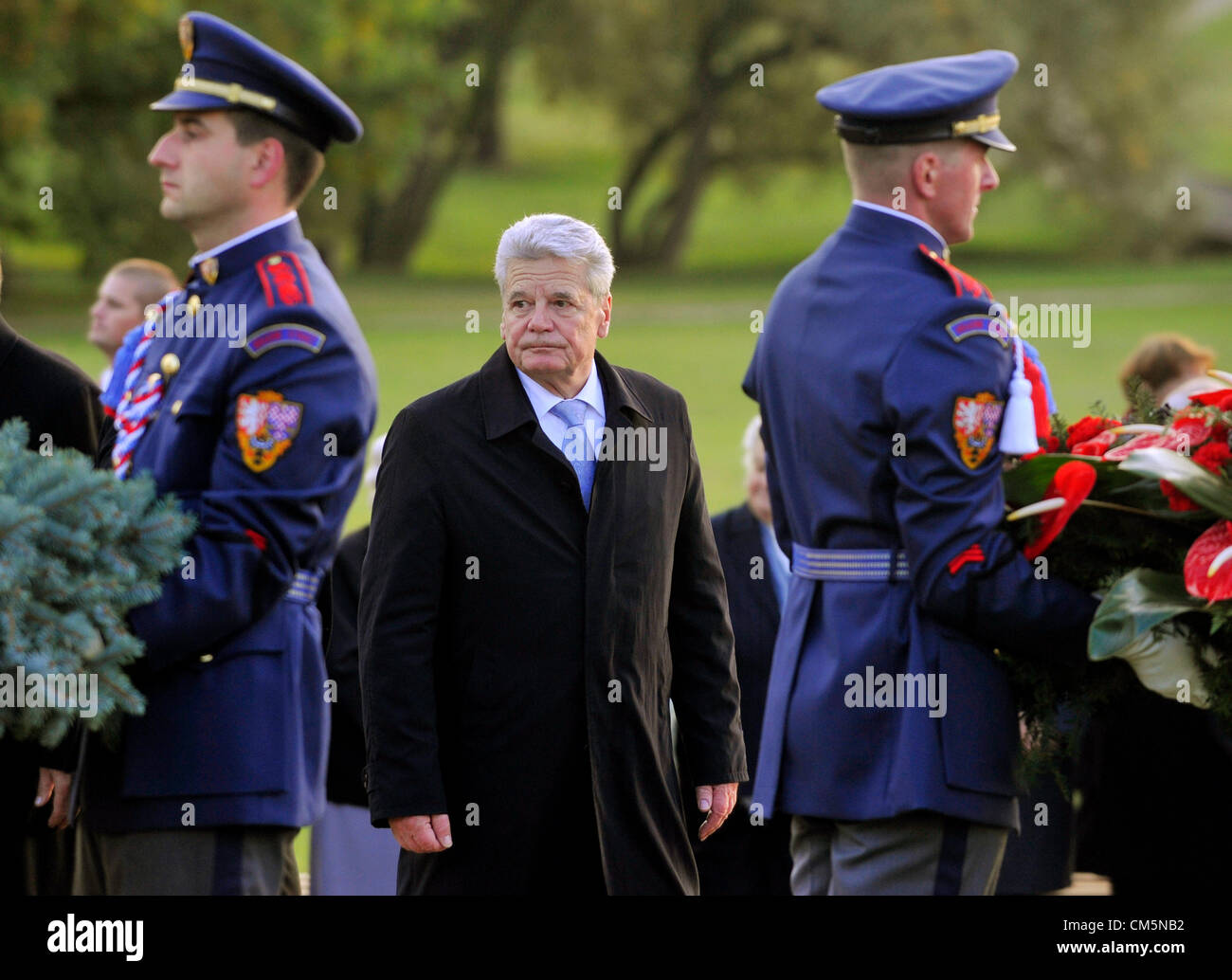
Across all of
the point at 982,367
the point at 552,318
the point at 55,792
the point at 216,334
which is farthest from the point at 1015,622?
the point at 55,792

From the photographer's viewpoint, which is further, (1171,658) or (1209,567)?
(1171,658)

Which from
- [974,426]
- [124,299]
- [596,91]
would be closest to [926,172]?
[974,426]

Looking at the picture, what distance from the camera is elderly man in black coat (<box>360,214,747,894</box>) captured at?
3406mm

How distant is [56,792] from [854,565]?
1.76m

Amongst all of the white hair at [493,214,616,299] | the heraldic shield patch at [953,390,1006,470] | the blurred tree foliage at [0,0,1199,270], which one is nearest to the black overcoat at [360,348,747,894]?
the white hair at [493,214,616,299]

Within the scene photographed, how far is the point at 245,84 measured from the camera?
4.11 meters

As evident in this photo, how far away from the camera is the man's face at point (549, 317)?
349 cm

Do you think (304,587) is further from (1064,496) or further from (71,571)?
(1064,496)

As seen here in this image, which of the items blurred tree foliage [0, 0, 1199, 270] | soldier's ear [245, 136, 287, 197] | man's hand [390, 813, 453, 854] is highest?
blurred tree foliage [0, 0, 1199, 270]

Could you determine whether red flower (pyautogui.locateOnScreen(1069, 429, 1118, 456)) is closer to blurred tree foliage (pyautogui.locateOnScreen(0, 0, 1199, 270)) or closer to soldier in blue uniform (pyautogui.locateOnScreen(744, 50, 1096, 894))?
soldier in blue uniform (pyautogui.locateOnScreen(744, 50, 1096, 894))

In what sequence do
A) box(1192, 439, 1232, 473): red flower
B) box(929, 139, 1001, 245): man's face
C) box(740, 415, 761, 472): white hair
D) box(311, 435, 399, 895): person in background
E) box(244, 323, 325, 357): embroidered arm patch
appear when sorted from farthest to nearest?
1. box(740, 415, 761, 472): white hair
2. box(311, 435, 399, 895): person in background
3. box(929, 139, 1001, 245): man's face
4. box(244, 323, 325, 357): embroidered arm patch
5. box(1192, 439, 1232, 473): red flower

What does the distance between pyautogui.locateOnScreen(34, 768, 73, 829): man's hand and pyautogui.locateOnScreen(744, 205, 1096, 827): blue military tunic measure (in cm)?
148

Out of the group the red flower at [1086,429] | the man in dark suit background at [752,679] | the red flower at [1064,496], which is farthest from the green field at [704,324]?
the red flower at [1064,496]

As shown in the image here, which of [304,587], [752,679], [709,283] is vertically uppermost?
[709,283]
